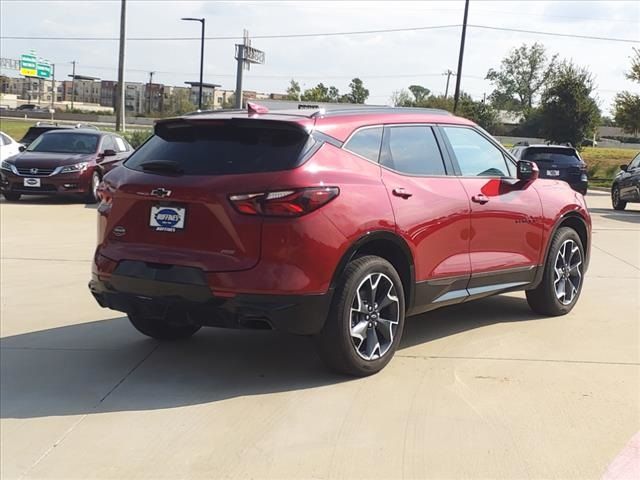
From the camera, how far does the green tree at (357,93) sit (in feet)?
225

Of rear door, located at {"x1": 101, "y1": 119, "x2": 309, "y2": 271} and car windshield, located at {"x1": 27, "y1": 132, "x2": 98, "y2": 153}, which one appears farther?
car windshield, located at {"x1": 27, "y1": 132, "x2": 98, "y2": 153}

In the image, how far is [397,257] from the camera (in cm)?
485

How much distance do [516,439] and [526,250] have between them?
2.42 m

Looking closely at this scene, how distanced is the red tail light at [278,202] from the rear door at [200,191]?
36 mm

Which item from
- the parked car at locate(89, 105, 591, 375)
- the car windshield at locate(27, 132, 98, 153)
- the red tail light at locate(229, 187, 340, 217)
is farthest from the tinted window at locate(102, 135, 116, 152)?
the red tail light at locate(229, 187, 340, 217)

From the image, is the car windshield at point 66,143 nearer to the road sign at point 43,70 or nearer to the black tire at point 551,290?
the black tire at point 551,290

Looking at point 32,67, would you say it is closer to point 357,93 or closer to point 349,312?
point 357,93

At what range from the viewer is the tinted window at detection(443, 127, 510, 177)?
5504 millimetres

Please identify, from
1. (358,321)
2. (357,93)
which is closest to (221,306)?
(358,321)

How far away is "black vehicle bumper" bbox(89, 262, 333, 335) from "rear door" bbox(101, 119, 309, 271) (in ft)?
0.49

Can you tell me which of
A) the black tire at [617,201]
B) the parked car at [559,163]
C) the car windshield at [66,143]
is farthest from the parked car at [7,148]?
the black tire at [617,201]

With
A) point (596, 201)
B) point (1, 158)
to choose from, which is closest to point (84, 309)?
point (1, 158)

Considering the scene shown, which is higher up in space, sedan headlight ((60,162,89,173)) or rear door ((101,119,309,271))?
rear door ((101,119,309,271))

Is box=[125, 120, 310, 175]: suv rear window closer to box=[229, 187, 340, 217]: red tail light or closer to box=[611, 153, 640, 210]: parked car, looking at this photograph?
box=[229, 187, 340, 217]: red tail light
